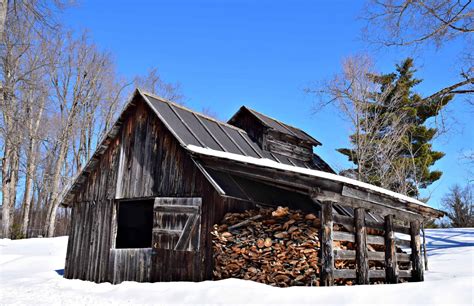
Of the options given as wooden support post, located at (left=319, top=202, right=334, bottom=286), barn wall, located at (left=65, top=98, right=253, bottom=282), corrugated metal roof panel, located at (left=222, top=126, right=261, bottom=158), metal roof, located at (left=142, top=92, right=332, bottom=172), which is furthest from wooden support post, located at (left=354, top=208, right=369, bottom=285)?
corrugated metal roof panel, located at (left=222, top=126, right=261, bottom=158)

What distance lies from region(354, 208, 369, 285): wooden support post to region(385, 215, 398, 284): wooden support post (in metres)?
1.13

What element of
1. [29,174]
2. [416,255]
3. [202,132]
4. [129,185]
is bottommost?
[416,255]

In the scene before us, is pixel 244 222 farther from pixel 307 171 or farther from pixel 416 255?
pixel 416 255

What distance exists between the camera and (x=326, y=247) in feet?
26.7

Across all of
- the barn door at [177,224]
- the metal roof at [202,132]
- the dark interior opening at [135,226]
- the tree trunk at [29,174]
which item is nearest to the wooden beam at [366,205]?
the barn door at [177,224]

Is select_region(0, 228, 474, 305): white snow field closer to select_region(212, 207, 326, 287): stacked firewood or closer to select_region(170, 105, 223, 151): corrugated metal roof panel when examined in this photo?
→ select_region(212, 207, 326, 287): stacked firewood

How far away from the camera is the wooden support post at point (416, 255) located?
1070 cm

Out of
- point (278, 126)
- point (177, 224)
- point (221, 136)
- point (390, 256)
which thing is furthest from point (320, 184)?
point (278, 126)

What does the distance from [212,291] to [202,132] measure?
5604 mm

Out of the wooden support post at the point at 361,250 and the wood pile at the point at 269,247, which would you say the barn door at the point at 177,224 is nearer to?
the wood pile at the point at 269,247

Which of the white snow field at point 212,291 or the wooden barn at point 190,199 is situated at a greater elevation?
the wooden barn at point 190,199

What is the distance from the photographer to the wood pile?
8.42m

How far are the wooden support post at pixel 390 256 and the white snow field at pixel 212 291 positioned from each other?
827 millimetres

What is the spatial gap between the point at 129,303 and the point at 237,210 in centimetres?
343
